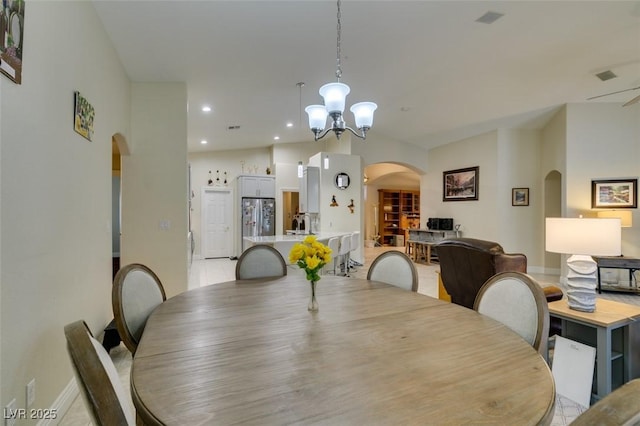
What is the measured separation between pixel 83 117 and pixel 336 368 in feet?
8.34

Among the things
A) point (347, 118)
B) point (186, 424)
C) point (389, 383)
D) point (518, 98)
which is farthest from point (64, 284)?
point (518, 98)

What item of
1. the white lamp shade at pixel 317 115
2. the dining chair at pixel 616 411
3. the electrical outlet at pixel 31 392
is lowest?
the electrical outlet at pixel 31 392

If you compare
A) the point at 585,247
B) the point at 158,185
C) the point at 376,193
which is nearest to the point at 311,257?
the point at 585,247

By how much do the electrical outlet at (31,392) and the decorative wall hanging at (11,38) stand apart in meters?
1.49

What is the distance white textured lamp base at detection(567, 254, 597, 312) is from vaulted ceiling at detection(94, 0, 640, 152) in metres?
2.48

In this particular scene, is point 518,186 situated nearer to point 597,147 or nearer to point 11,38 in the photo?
point 597,147

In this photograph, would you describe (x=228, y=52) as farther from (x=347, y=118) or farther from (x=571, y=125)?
(x=571, y=125)

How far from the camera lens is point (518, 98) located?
5.11 meters

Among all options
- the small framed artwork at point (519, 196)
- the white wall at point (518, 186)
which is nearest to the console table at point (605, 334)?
the white wall at point (518, 186)

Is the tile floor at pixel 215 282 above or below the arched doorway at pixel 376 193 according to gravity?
below

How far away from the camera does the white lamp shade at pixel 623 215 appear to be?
4922 millimetres

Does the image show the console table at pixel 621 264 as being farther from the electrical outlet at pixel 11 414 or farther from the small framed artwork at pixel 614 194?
the electrical outlet at pixel 11 414

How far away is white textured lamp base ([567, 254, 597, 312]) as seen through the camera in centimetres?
213

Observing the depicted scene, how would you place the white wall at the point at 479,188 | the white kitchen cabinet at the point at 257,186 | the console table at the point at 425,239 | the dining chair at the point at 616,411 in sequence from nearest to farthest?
the dining chair at the point at 616,411, the white wall at the point at 479,188, the console table at the point at 425,239, the white kitchen cabinet at the point at 257,186
